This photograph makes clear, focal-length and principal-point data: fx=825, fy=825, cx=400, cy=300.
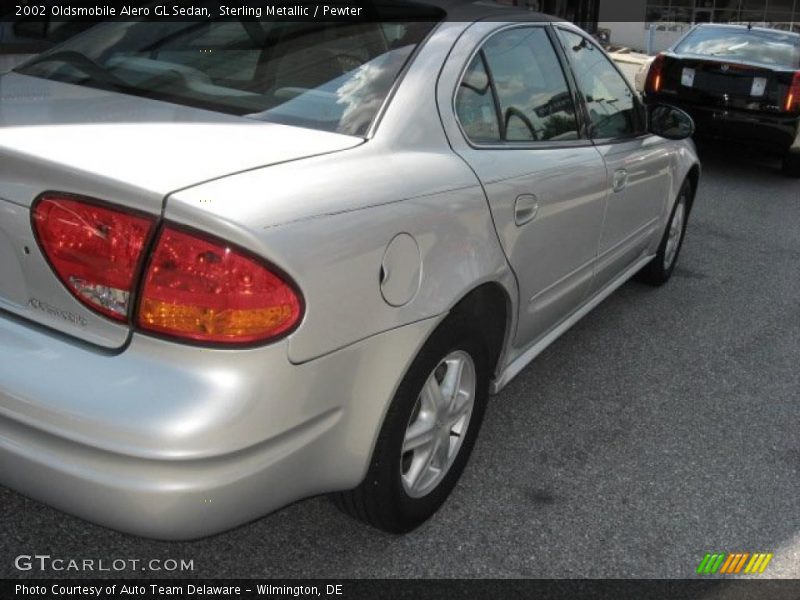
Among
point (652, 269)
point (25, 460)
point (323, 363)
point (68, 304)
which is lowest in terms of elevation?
point (652, 269)

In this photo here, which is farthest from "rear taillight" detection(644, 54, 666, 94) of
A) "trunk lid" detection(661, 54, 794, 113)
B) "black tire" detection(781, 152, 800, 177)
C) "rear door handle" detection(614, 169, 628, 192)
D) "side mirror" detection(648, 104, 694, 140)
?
"rear door handle" detection(614, 169, 628, 192)

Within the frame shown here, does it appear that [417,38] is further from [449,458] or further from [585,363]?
[585,363]

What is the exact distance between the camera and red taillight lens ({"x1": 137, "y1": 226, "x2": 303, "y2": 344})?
1.73 metres

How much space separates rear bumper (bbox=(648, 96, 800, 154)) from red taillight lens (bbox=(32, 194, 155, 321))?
785 cm

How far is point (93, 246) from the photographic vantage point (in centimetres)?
176

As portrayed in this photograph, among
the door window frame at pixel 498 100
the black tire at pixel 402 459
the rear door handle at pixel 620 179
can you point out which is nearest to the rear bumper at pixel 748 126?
the rear door handle at pixel 620 179

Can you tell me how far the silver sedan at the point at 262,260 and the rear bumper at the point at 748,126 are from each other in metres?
6.21

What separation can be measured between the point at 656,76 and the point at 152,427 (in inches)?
324

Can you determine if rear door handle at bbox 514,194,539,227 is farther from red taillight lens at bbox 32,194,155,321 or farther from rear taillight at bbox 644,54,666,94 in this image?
rear taillight at bbox 644,54,666,94

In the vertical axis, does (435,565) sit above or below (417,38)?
below

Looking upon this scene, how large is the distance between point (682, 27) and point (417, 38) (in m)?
32.1

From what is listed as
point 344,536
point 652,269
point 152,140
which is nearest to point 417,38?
point 152,140

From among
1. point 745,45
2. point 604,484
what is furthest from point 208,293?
point 745,45

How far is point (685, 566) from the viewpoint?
250 cm
